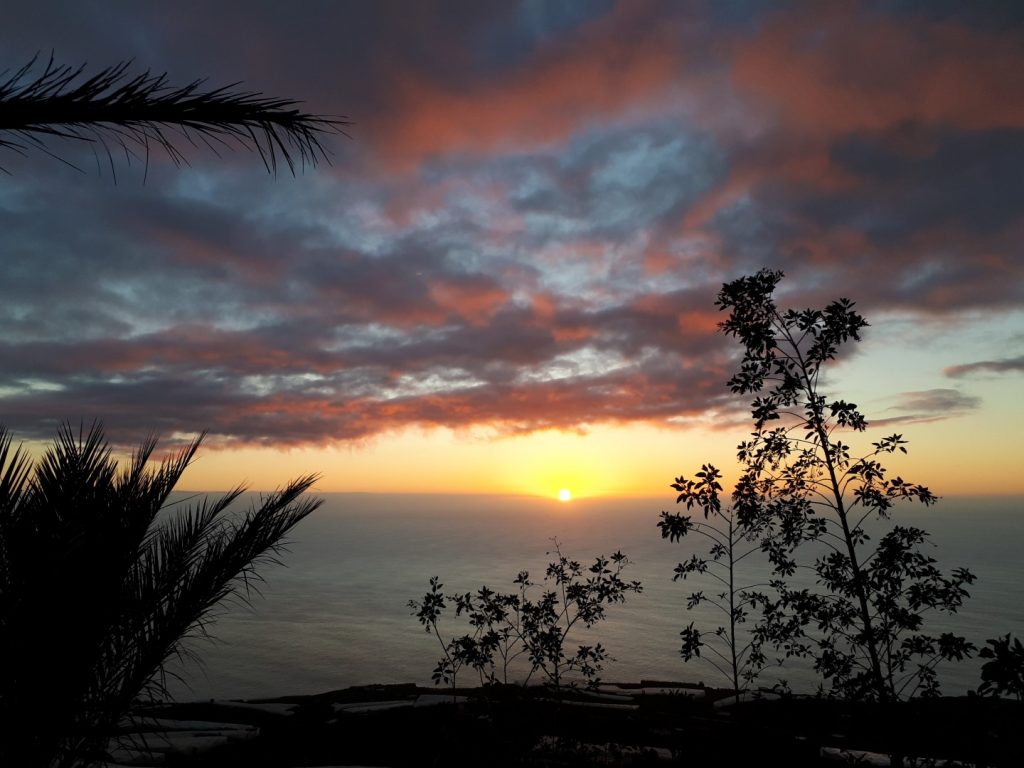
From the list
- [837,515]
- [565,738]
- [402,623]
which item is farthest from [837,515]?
[402,623]

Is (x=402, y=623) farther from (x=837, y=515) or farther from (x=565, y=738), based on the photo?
(x=837, y=515)

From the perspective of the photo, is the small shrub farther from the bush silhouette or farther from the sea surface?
the sea surface

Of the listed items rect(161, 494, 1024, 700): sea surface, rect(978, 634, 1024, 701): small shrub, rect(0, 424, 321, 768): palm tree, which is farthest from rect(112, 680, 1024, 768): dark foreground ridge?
rect(161, 494, 1024, 700): sea surface

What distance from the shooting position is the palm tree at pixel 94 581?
3.81 meters

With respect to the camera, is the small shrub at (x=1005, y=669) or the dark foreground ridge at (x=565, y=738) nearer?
the small shrub at (x=1005, y=669)

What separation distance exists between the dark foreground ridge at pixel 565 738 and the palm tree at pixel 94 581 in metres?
0.45

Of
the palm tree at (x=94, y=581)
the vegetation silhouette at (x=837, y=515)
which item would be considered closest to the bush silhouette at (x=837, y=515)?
the vegetation silhouette at (x=837, y=515)

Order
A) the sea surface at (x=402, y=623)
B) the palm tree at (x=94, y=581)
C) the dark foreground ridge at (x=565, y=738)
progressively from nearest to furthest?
1. the palm tree at (x=94, y=581)
2. the dark foreground ridge at (x=565, y=738)
3. the sea surface at (x=402, y=623)

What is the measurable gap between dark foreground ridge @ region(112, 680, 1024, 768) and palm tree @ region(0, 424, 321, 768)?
448mm

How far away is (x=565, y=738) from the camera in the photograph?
10766 mm

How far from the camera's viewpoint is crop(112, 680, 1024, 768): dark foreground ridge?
6754 mm

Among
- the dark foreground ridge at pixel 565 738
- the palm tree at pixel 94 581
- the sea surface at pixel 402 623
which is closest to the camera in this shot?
the palm tree at pixel 94 581

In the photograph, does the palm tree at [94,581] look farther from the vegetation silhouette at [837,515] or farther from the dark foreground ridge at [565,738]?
the vegetation silhouette at [837,515]

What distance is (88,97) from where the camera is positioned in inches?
89.9
